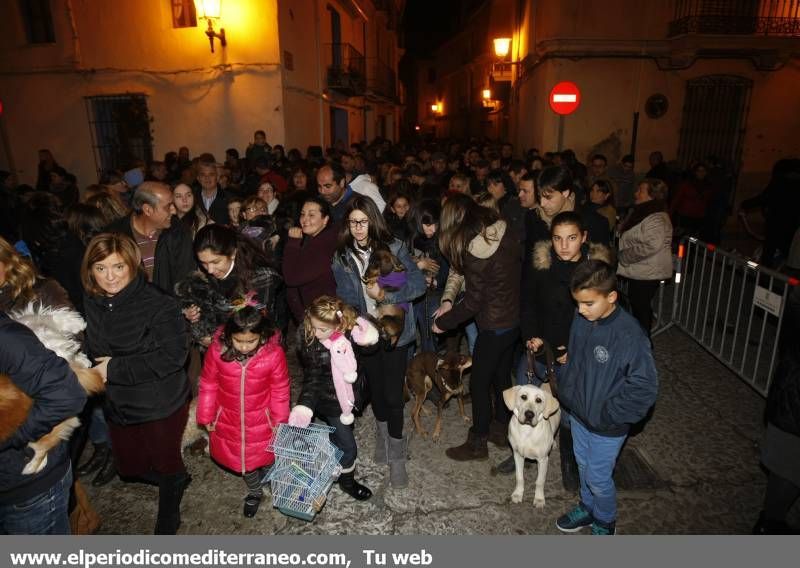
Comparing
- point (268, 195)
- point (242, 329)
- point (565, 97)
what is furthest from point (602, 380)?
point (565, 97)

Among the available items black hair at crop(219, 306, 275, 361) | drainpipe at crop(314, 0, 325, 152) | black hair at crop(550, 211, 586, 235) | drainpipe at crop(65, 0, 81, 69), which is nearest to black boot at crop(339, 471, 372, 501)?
black hair at crop(219, 306, 275, 361)

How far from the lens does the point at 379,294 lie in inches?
148

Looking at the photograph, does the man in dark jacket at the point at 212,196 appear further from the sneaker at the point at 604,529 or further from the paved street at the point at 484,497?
A: the sneaker at the point at 604,529

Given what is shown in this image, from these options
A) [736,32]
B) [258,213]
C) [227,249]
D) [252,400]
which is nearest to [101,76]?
[258,213]

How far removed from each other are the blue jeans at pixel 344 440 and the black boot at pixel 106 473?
78.4 inches

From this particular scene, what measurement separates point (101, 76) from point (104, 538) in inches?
567

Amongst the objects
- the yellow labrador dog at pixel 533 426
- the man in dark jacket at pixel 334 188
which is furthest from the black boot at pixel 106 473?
the yellow labrador dog at pixel 533 426

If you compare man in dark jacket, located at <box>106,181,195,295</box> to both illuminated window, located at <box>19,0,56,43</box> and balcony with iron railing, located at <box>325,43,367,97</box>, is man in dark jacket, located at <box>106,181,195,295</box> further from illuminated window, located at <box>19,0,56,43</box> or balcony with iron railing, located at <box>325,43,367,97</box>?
balcony with iron railing, located at <box>325,43,367,97</box>

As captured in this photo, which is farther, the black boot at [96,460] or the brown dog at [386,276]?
the black boot at [96,460]

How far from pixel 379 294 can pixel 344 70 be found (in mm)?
16754

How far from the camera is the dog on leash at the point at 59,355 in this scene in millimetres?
2135

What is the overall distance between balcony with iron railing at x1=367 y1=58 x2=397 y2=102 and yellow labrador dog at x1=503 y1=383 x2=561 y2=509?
2150 centimetres

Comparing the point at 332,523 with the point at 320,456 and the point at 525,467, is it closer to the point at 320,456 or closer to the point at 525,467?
the point at 320,456

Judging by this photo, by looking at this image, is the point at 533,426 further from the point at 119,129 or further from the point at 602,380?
the point at 119,129
